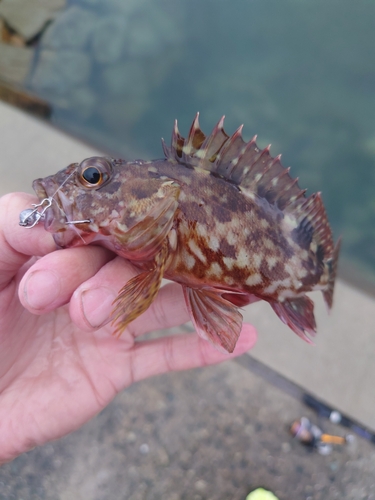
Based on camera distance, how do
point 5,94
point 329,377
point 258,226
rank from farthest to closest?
point 5,94, point 329,377, point 258,226

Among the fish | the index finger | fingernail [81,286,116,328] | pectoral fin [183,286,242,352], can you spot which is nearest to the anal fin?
the fish

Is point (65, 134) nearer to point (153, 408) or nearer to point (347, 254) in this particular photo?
point (153, 408)

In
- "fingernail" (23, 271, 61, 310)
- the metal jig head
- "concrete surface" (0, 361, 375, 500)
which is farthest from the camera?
"concrete surface" (0, 361, 375, 500)

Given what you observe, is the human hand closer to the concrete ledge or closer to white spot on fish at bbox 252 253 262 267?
white spot on fish at bbox 252 253 262 267

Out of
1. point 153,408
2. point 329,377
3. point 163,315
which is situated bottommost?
point 153,408

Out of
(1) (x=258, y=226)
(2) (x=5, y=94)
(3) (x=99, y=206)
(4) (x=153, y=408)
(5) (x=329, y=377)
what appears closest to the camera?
(3) (x=99, y=206)

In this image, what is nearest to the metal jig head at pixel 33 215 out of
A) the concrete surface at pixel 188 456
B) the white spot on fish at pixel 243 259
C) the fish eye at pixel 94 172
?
the fish eye at pixel 94 172

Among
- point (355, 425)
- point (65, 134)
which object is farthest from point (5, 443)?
point (65, 134)
